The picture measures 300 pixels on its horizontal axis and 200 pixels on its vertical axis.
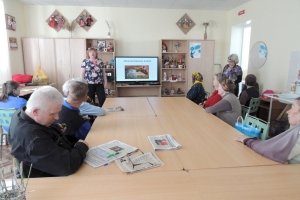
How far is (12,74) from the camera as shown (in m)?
5.10

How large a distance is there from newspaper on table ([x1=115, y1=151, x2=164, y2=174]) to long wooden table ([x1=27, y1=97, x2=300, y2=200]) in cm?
4

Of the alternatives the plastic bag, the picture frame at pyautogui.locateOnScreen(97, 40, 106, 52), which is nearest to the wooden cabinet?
the picture frame at pyautogui.locateOnScreen(97, 40, 106, 52)

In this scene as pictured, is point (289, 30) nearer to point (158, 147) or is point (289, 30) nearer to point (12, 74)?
point (158, 147)

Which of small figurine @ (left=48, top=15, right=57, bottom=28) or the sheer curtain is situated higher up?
small figurine @ (left=48, top=15, right=57, bottom=28)

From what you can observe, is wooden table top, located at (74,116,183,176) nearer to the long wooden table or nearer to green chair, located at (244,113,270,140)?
the long wooden table

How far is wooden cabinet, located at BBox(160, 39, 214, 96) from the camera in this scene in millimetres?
5961

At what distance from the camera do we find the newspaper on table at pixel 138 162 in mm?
1354

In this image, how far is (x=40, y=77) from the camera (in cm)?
521

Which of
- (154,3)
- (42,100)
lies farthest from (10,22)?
(42,100)

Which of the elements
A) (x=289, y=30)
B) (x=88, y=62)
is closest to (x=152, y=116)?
(x=88, y=62)

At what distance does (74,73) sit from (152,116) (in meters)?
3.73

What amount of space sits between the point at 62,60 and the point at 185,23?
3.40 meters

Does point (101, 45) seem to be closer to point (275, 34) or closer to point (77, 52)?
point (77, 52)

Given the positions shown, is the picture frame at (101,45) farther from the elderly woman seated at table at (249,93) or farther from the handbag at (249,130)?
the handbag at (249,130)
